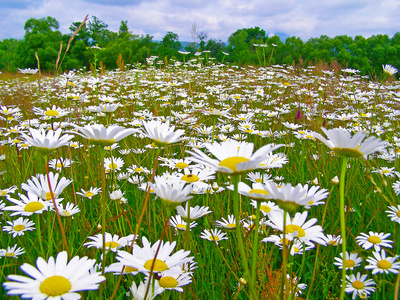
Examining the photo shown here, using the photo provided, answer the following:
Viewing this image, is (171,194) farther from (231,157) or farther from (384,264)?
(384,264)

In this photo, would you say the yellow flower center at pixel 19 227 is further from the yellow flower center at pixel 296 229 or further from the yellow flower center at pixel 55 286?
the yellow flower center at pixel 296 229

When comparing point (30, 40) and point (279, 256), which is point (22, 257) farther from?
point (30, 40)

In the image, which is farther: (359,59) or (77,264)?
(359,59)

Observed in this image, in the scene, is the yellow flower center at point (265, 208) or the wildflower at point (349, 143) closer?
the wildflower at point (349, 143)

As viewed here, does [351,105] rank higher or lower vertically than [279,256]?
higher

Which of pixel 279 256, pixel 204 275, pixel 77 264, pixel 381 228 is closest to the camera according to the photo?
pixel 77 264

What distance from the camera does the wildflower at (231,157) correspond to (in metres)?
0.60

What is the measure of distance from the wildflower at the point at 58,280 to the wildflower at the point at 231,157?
0.32 meters

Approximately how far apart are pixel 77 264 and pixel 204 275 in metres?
0.79

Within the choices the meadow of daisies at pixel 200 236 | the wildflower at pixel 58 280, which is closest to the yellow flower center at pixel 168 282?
the meadow of daisies at pixel 200 236

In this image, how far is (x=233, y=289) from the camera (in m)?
1.20

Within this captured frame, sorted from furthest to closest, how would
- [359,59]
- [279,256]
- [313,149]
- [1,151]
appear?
[359,59] → [313,149] → [1,151] → [279,256]

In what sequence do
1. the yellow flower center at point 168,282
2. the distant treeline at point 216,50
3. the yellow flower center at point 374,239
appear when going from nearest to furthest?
the yellow flower center at point 168,282, the yellow flower center at point 374,239, the distant treeline at point 216,50

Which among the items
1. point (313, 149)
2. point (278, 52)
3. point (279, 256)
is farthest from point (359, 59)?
point (279, 256)
